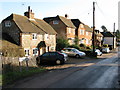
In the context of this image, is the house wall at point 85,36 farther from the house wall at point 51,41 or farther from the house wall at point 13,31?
the house wall at point 13,31

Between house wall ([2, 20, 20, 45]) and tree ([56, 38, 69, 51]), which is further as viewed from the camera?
tree ([56, 38, 69, 51])

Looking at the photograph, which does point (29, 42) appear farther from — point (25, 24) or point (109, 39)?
point (109, 39)

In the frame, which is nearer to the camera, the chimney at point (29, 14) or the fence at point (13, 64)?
the fence at point (13, 64)

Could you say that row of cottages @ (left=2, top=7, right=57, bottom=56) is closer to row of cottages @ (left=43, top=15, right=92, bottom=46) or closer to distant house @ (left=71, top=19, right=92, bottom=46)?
row of cottages @ (left=43, top=15, right=92, bottom=46)

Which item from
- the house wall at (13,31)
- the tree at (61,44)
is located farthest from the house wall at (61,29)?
the house wall at (13,31)

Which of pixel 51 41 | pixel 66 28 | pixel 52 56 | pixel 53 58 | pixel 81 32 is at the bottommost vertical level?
pixel 53 58

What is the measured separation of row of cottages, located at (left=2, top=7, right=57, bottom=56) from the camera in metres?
27.5

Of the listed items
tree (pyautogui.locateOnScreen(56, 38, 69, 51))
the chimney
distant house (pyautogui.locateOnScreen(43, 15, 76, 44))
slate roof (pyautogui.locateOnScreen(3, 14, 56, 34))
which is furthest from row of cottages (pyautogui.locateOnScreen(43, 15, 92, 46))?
the chimney

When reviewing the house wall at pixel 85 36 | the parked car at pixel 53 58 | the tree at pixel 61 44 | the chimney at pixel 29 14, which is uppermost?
the chimney at pixel 29 14

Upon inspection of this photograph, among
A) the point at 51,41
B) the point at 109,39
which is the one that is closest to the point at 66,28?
the point at 51,41

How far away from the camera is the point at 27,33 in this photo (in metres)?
28.0

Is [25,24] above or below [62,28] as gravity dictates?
below

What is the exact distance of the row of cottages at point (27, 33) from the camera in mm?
27547

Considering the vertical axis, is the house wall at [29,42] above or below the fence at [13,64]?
above
